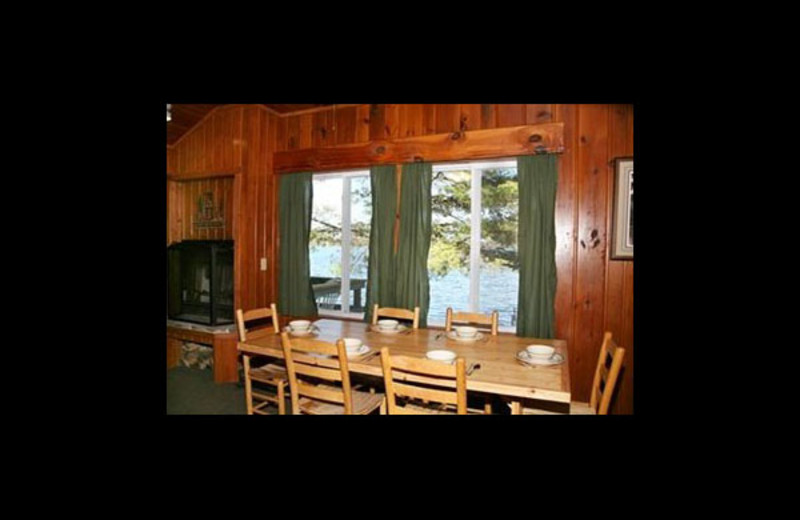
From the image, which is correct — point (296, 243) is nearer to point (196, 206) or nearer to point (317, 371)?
point (196, 206)

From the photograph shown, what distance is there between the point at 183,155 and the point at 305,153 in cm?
137

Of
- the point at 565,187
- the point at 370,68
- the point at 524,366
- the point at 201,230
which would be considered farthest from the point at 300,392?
the point at 201,230

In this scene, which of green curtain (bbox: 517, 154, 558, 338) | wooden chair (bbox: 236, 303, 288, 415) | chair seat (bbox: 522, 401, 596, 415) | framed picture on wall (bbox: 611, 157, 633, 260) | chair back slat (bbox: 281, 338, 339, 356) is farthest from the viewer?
green curtain (bbox: 517, 154, 558, 338)

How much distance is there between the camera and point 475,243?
9.73 ft

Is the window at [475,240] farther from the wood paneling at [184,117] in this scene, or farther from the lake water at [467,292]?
the wood paneling at [184,117]

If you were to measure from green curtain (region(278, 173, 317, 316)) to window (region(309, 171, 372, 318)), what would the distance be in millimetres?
105

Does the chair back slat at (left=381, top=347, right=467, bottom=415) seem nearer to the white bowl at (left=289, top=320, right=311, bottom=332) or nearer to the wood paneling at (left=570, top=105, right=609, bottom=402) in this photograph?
the white bowl at (left=289, top=320, right=311, bottom=332)

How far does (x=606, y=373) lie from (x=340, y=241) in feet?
8.02

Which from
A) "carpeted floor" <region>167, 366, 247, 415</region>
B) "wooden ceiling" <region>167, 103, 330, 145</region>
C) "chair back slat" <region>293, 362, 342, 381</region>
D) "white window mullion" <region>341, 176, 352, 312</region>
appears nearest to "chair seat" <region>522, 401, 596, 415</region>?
"chair back slat" <region>293, 362, 342, 381</region>

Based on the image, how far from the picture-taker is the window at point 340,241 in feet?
11.2

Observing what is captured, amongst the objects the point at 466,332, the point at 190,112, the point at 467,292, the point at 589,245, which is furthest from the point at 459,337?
the point at 190,112

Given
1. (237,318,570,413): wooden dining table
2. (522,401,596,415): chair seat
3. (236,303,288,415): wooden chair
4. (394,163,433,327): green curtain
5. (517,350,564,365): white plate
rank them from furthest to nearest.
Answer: (394,163,433,327): green curtain → (236,303,288,415): wooden chair → (522,401,596,415): chair seat → (517,350,564,365): white plate → (237,318,570,413): wooden dining table

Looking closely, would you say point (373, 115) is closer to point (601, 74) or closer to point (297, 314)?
point (297, 314)

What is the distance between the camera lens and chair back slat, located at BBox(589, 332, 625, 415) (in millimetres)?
1554
